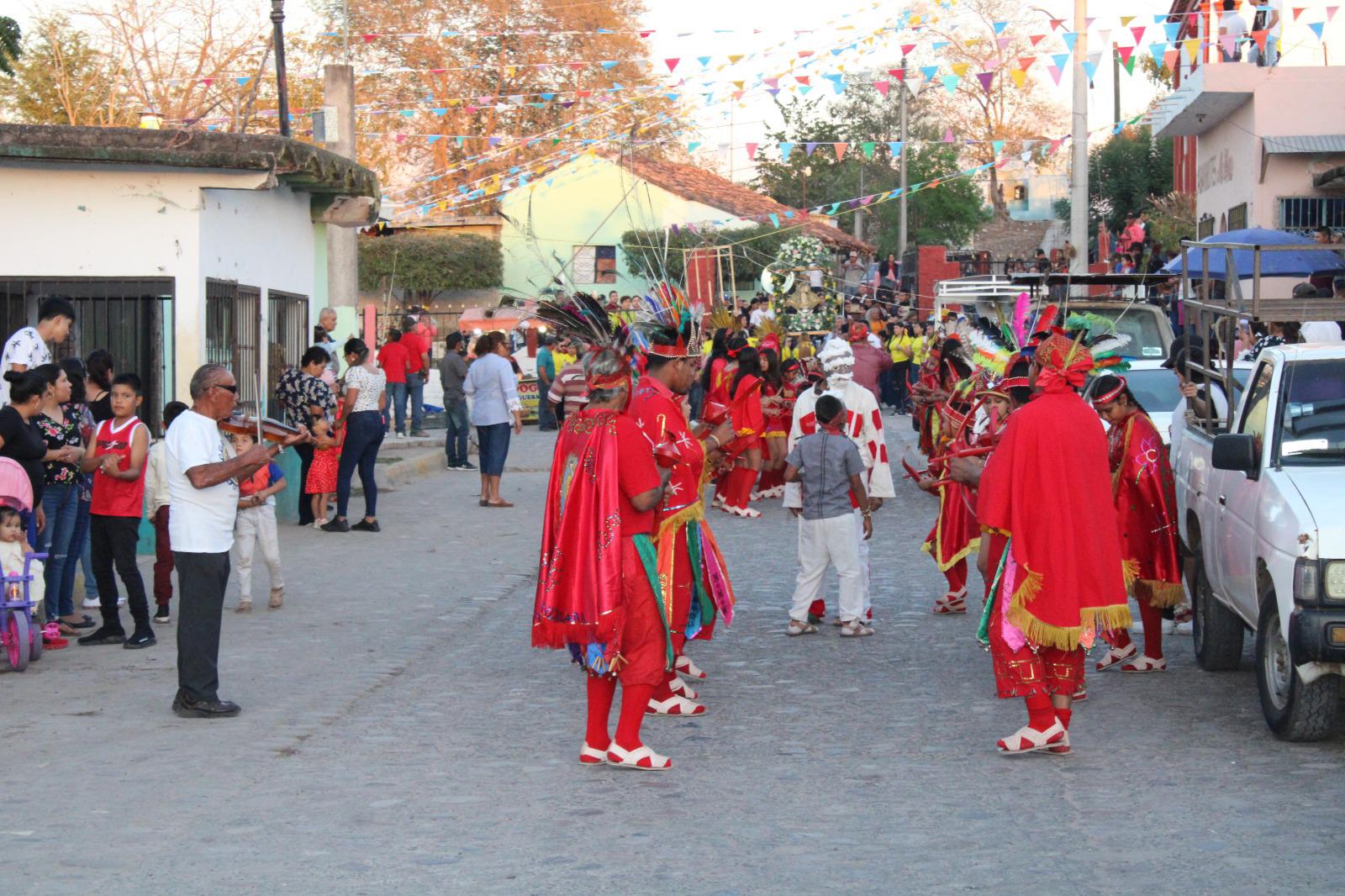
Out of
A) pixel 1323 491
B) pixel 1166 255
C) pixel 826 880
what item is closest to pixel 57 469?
pixel 826 880

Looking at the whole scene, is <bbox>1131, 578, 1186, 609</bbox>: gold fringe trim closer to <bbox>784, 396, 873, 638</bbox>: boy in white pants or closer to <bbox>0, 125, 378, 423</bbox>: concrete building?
<bbox>784, 396, 873, 638</bbox>: boy in white pants

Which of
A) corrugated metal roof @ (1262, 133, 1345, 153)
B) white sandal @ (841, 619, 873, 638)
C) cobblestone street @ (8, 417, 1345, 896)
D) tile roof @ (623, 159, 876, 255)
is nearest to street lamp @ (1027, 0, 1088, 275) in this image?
corrugated metal roof @ (1262, 133, 1345, 153)

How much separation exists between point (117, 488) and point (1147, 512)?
5890 mm

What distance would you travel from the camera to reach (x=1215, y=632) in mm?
8977

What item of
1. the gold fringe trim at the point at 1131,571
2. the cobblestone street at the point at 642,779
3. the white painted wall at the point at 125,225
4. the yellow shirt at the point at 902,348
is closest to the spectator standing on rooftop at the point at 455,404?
the white painted wall at the point at 125,225

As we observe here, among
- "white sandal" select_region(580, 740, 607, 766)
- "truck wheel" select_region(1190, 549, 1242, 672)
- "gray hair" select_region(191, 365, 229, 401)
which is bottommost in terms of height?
"white sandal" select_region(580, 740, 607, 766)

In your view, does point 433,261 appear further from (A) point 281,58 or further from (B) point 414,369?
(A) point 281,58

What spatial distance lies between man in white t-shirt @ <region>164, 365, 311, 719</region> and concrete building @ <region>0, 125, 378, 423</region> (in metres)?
5.74

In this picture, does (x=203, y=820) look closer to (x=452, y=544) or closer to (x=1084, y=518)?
(x=1084, y=518)

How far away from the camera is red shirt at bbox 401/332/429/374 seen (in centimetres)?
2483

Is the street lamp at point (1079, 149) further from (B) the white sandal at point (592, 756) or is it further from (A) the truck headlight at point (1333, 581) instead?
(B) the white sandal at point (592, 756)

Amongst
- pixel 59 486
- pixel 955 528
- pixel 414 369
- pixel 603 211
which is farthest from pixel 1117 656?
pixel 603 211

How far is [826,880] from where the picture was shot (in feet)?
17.7

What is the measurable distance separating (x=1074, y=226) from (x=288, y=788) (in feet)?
70.7
